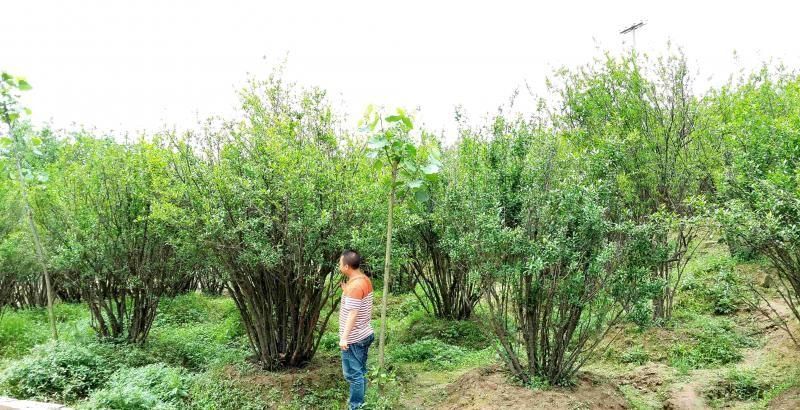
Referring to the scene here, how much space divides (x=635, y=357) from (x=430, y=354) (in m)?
2.93

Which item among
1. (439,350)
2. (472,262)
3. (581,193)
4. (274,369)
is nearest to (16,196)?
(274,369)

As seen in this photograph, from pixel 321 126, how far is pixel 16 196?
22.4ft

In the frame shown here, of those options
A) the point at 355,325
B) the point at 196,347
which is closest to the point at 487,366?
the point at 355,325

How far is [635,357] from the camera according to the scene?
7.64 metres

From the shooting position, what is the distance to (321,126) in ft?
21.0

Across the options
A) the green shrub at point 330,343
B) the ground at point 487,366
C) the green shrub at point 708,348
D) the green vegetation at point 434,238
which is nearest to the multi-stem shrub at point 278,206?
the green vegetation at point 434,238

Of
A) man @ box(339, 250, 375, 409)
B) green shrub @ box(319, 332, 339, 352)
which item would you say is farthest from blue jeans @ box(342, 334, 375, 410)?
green shrub @ box(319, 332, 339, 352)

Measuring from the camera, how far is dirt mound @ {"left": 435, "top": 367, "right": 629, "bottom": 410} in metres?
4.93

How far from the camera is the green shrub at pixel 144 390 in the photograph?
543 cm

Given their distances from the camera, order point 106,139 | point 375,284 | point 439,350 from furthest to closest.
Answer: point 375,284
point 106,139
point 439,350

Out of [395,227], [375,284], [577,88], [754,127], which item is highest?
[577,88]

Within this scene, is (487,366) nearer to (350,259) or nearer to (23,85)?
(350,259)

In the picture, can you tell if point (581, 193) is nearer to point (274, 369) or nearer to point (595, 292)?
point (595, 292)

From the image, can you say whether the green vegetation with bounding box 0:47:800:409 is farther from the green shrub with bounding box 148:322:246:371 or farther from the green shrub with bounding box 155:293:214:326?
the green shrub with bounding box 155:293:214:326
